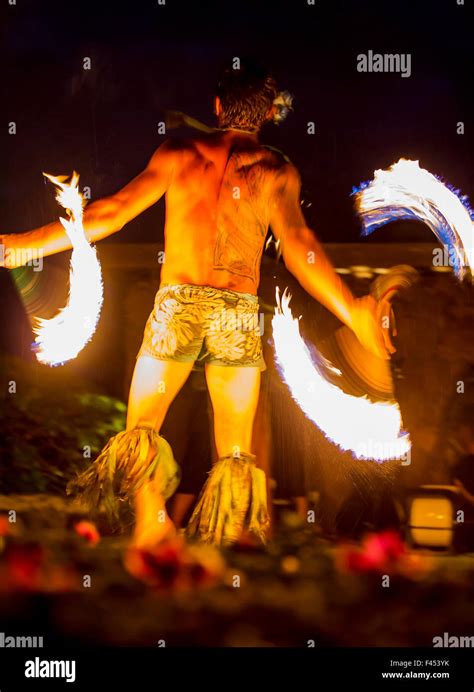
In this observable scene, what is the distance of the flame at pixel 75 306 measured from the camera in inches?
156

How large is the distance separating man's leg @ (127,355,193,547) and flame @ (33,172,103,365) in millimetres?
298

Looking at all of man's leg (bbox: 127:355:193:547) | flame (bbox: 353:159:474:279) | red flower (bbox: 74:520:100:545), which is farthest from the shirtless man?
flame (bbox: 353:159:474:279)

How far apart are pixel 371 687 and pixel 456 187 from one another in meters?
2.09

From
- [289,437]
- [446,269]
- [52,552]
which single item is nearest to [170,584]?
[52,552]

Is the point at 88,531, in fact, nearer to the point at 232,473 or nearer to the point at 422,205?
the point at 232,473

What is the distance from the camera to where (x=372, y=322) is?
392 cm

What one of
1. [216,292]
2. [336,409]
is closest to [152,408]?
[216,292]

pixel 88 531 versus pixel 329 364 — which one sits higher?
pixel 329 364

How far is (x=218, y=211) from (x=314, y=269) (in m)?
0.46

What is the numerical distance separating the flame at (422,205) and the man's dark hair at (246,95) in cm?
57

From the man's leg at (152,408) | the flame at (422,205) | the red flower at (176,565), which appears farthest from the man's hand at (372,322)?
the red flower at (176,565)

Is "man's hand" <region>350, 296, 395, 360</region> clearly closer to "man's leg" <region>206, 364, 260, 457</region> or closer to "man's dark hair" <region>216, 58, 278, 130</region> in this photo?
"man's leg" <region>206, 364, 260, 457</region>

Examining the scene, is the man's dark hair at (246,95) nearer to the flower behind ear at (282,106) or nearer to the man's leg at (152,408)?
the flower behind ear at (282,106)

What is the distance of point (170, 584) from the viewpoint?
3.80 meters
